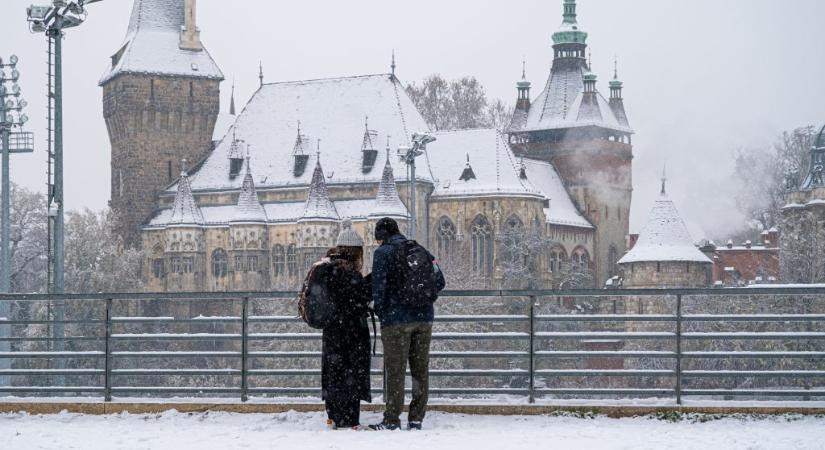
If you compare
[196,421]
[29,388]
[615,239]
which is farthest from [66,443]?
[615,239]

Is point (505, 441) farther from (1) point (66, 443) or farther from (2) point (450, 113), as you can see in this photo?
(2) point (450, 113)

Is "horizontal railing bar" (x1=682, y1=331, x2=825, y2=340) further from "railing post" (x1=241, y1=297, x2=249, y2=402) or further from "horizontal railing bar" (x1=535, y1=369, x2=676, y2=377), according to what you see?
"railing post" (x1=241, y1=297, x2=249, y2=402)

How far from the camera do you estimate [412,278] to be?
11.3m

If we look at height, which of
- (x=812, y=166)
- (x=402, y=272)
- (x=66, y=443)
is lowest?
(x=66, y=443)

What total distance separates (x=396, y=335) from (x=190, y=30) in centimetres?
7312

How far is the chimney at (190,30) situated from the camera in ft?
268

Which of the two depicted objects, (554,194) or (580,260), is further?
(554,194)

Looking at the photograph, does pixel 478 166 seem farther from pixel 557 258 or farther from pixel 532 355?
pixel 532 355

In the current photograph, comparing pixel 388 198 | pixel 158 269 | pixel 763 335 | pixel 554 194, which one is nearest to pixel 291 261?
pixel 388 198

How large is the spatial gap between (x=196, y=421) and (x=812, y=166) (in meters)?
65.7

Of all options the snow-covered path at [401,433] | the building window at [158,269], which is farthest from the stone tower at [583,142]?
the snow-covered path at [401,433]

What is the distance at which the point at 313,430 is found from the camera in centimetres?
1123

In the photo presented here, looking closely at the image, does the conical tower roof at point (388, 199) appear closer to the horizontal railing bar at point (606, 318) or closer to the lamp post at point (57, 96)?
the lamp post at point (57, 96)

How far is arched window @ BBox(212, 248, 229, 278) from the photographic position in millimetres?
78562
